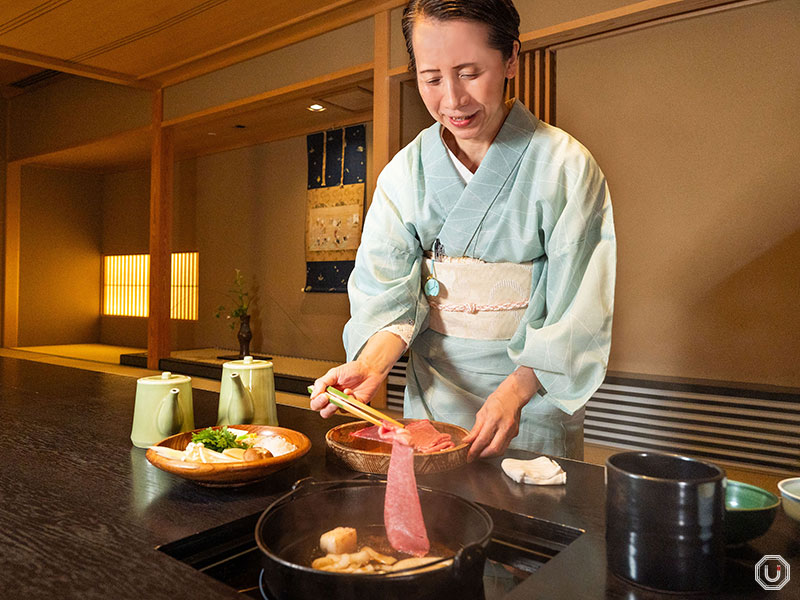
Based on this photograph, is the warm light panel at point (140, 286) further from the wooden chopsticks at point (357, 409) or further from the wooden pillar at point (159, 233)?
the wooden chopsticks at point (357, 409)

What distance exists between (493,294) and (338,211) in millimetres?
5340

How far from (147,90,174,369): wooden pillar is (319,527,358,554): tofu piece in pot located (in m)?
6.72

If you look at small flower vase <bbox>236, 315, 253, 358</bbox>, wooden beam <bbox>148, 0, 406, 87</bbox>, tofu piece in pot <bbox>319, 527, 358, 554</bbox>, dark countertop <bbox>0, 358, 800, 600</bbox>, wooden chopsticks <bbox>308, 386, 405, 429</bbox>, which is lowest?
small flower vase <bbox>236, 315, 253, 358</bbox>

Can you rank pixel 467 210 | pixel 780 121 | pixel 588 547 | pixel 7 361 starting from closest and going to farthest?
pixel 588 547 → pixel 467 210 → pixel 7 361 → pixel 780 121

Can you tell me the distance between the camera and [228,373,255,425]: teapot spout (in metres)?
1.21

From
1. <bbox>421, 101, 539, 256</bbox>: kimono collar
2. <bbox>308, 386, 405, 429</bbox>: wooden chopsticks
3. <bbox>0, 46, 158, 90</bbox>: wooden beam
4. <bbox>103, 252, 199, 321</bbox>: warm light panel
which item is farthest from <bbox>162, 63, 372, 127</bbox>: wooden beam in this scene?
<bbox>308, 386, 405, 429</bbox>: wooden chopsticks

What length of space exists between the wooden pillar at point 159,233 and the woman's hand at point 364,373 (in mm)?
6098

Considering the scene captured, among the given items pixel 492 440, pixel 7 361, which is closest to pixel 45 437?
pixel 492 440

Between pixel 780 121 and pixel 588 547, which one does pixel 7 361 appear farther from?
pixel 780 121

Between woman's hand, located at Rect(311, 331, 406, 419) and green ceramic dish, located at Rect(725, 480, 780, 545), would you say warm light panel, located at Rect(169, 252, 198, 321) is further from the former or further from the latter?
green ceramic dish, located at Rect(725, 480, 780, 545)

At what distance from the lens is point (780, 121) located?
143 inches

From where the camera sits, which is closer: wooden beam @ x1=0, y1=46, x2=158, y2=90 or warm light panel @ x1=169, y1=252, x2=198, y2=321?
wooden beam @ x1=0, y1=46, x2=158, y2=90

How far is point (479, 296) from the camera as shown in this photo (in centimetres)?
148

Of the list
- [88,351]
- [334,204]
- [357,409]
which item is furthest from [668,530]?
[88,351]
